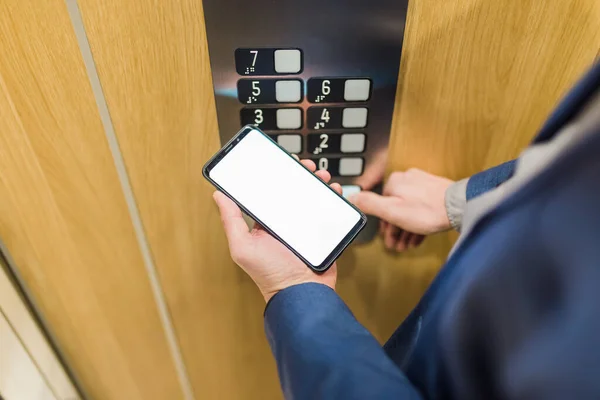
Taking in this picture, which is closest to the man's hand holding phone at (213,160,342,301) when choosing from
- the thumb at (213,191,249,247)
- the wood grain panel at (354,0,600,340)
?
the thumb at (213,191,249,247)

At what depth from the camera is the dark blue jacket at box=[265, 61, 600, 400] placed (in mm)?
210

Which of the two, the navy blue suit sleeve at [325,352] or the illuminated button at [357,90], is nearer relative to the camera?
the navy blue suit sleeve at [325,352]

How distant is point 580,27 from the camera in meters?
0.38

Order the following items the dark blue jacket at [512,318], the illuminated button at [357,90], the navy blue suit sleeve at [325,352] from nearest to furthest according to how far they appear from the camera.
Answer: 1. the dark blue jacket at [512,318]
2. the navy blue suit sleeve at [325,352]
3. the illuminated button at [357,90]

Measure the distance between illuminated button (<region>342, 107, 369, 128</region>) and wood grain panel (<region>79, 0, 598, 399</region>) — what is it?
0.10 ft

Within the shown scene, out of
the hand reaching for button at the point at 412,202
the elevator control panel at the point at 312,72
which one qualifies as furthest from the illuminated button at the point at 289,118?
the hand reaching for button at the point at 412,202

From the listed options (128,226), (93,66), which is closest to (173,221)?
(128,226)

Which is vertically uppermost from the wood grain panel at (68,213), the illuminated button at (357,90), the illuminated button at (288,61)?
the illuminated button at (288,61)

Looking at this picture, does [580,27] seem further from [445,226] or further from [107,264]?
[107,264]

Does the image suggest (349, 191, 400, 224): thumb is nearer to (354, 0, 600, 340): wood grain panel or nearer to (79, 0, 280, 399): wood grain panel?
(354, 0, 600, 340): wood grain panel

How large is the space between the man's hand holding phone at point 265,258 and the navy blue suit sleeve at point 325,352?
0.02 m

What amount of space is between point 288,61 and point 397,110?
11 centimetres

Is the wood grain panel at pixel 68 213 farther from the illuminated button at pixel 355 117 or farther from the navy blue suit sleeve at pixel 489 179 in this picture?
the navy blue suit sleeve at pixel 489 179

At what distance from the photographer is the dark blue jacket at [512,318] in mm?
210
